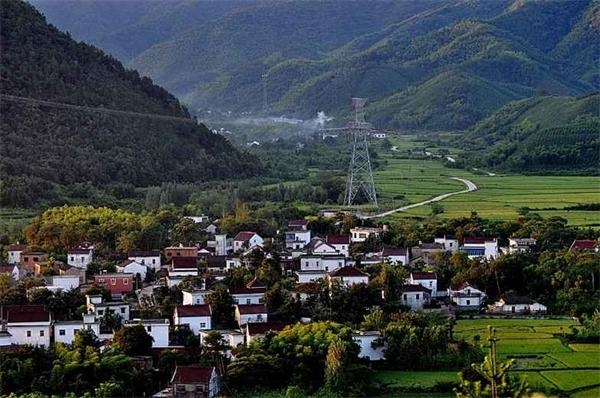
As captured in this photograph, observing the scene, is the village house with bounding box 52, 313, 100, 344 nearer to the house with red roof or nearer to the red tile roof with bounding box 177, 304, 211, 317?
the red tile roof with bounding box 177, 304, 211, 317

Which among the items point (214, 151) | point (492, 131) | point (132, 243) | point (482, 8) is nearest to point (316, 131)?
point (492, 131)

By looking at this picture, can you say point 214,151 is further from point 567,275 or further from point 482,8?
point 482,8

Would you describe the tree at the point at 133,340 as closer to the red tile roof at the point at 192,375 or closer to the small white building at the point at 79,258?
the red tile roof at the point at 192,375

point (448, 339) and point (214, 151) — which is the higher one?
point (214, 151)

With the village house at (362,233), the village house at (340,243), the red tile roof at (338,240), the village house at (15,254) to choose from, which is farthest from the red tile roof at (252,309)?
the village house at (362,233)

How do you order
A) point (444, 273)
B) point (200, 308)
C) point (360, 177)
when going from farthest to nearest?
point (360, 177) → point (444, 273) → point (200, 308)

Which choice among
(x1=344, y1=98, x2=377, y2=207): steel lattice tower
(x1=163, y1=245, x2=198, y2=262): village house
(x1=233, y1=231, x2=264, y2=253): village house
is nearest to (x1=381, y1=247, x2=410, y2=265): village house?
(x1=233, y1=231, x2=264, y2=253): village house

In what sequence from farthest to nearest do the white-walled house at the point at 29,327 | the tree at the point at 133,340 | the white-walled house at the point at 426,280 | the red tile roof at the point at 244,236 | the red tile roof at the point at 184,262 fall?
the red tile roof at the point at 244,236, the red tile roof at the point at 184,262, the white-walled house at the point at 426,280, the white-walled house at the point at 29,327, the tree at the point at 133,340

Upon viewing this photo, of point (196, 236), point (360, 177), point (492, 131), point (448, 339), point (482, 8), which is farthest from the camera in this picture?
point (482, 8)

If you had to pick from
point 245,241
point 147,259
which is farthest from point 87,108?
point 147,259
